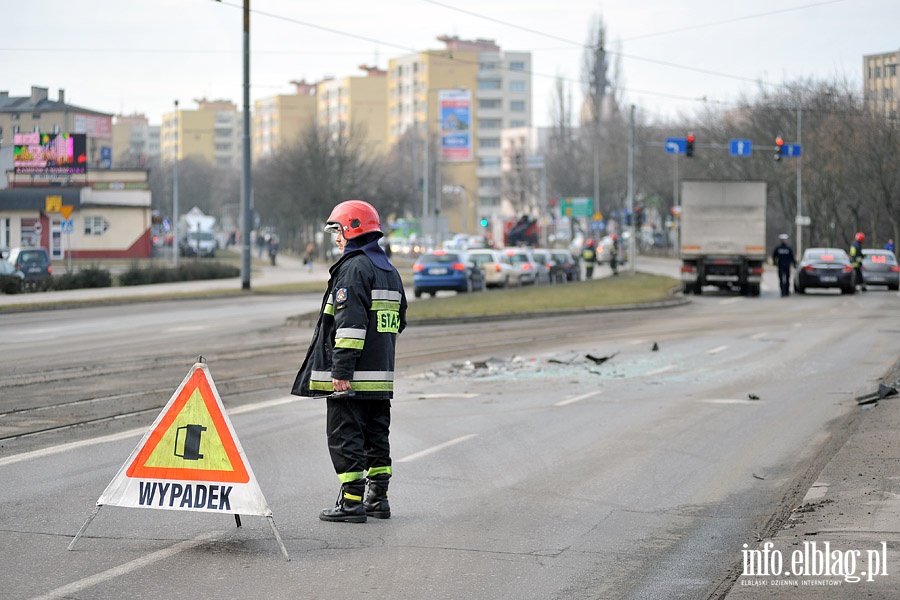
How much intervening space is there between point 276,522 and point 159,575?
4.52ft

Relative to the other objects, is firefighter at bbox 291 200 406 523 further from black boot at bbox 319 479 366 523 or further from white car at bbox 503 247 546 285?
white car at bbox 503 247 546 285

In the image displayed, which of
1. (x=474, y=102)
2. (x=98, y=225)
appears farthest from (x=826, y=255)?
(x=474, y=102)

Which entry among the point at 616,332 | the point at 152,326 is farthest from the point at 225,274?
the point at 616,332

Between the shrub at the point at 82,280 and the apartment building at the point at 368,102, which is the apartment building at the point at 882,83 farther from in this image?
the apartment building at the point at 368,102

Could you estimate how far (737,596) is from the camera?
582 cm

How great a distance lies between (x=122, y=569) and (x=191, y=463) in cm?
75

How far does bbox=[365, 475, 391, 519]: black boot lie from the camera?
7.61 m

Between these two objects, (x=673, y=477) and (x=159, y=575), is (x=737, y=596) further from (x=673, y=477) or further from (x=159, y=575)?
(x=673, y=477)

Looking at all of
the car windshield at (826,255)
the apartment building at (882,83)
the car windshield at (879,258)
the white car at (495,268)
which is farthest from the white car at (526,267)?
the apartment building at (882,83)

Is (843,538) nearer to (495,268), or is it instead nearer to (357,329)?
(357,329)

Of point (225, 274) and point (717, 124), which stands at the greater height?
point (717, 124)

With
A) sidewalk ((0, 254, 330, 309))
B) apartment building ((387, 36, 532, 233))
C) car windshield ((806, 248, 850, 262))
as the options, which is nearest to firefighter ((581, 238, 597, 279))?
car windshield ((806, 248, 850, 262))

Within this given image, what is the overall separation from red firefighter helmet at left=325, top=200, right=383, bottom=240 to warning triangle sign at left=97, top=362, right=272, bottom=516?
50.0 inches

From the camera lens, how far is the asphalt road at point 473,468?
6.27 m
